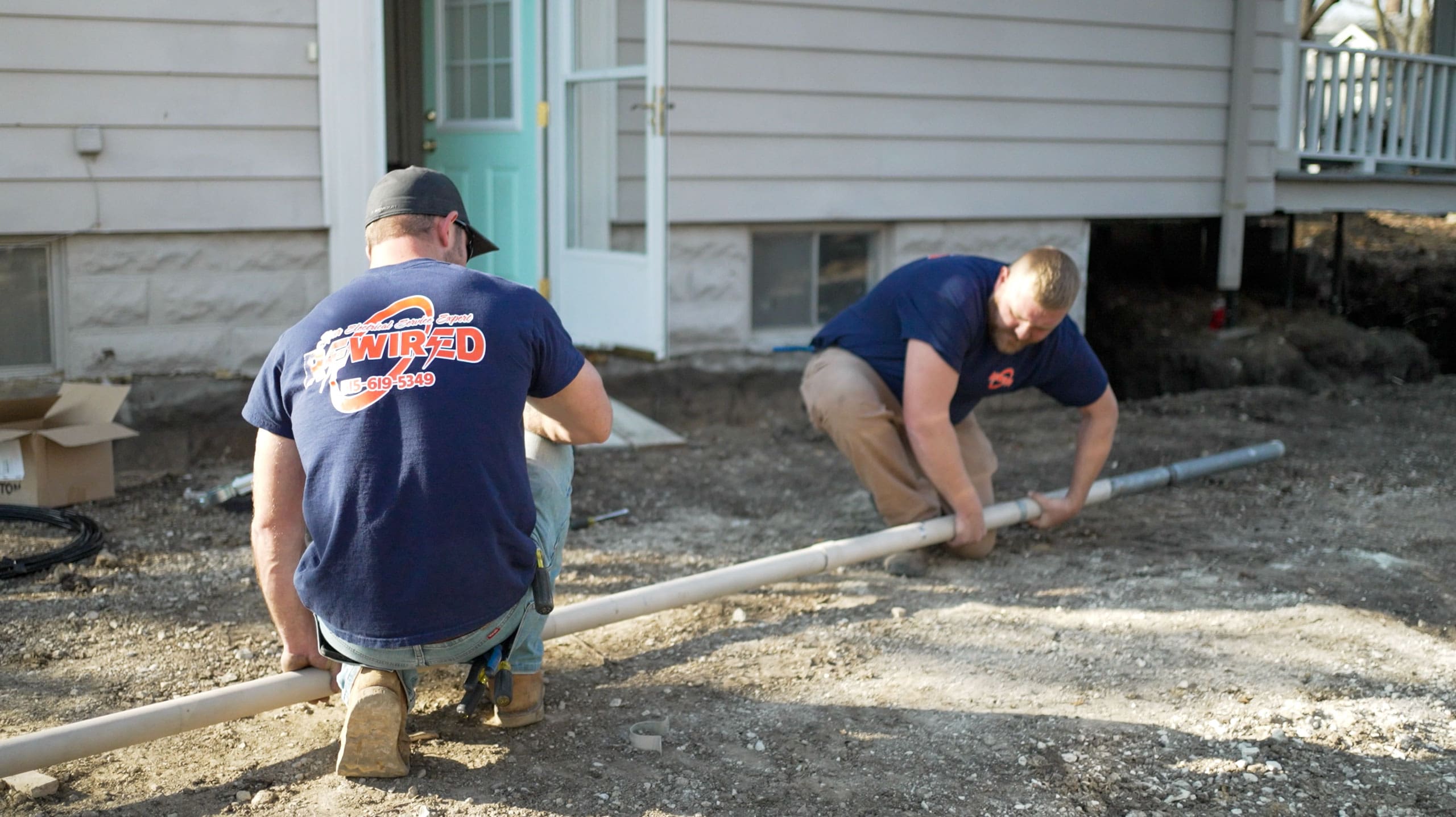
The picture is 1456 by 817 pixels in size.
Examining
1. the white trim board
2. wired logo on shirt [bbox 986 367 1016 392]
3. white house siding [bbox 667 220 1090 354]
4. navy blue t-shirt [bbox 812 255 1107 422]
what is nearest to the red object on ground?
white house siding [bbox 667 220 1090 354]

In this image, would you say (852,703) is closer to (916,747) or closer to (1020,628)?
(916,747)

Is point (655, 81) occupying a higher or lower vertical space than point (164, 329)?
higher

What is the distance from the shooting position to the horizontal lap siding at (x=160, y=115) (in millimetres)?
5184

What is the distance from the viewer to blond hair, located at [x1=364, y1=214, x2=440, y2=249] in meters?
2.56

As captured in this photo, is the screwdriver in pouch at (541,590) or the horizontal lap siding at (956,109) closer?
the screwdriver in pouch at (541,590)

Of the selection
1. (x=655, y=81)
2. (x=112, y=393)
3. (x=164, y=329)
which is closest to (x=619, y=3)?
(x=655, y=81)

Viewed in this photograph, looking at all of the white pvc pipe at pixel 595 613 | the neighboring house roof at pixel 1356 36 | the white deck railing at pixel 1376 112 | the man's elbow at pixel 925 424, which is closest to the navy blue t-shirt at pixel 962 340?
the man's elbow at pixel 925 424

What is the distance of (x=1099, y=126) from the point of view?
755 cm

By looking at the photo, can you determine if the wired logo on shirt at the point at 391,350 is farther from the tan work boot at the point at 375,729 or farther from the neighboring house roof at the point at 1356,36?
the neighboring house roof at the point at 1356,36

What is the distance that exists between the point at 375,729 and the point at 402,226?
1012 mm

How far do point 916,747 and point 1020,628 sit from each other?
2.91 ft

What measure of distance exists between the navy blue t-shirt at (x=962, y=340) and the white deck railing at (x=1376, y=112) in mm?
5252

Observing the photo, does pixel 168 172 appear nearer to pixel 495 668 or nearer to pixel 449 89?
pixel 449 89

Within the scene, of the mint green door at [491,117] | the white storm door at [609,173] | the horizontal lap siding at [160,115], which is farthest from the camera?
the mint green door at [491,117]
